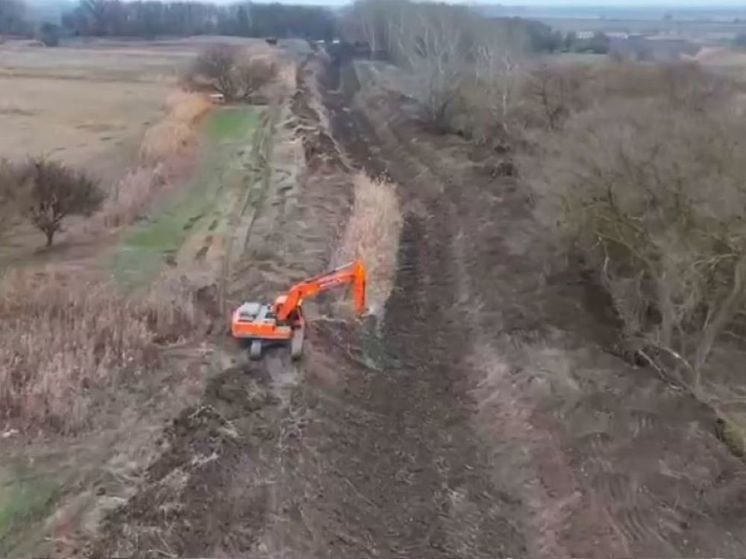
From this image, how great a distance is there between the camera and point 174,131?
43125 mm

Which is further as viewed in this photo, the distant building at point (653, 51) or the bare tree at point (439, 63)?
the distant building at point (653, 51)

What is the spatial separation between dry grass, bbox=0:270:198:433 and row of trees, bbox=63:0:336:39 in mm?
115603

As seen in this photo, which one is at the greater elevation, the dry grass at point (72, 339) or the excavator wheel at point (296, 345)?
the dry grass at point (72, 339)

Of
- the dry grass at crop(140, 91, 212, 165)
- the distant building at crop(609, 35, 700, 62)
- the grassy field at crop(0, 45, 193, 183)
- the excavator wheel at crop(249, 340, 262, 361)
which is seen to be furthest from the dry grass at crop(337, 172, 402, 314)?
the distant building at crop(609, 35, 700, 62)

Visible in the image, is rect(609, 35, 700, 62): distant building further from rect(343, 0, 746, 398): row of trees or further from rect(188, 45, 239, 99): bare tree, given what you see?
rect(188, 45, 239, 99): bare tree

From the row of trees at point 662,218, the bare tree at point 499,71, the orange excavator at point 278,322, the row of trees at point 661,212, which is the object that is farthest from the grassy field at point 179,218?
the bare tree at point 499,71

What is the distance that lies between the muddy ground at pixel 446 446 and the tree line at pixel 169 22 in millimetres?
113213

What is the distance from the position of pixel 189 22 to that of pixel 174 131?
10345cm

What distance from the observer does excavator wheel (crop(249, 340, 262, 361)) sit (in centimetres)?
1889

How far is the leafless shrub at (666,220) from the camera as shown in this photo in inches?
659

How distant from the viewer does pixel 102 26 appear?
130750 millimetres

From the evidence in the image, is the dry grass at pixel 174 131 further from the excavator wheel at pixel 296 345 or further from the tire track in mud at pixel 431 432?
the excavator wheel at pixel 296 345

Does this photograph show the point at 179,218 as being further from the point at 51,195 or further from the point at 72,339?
the point at 72,339

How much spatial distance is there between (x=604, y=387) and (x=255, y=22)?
125 meters
